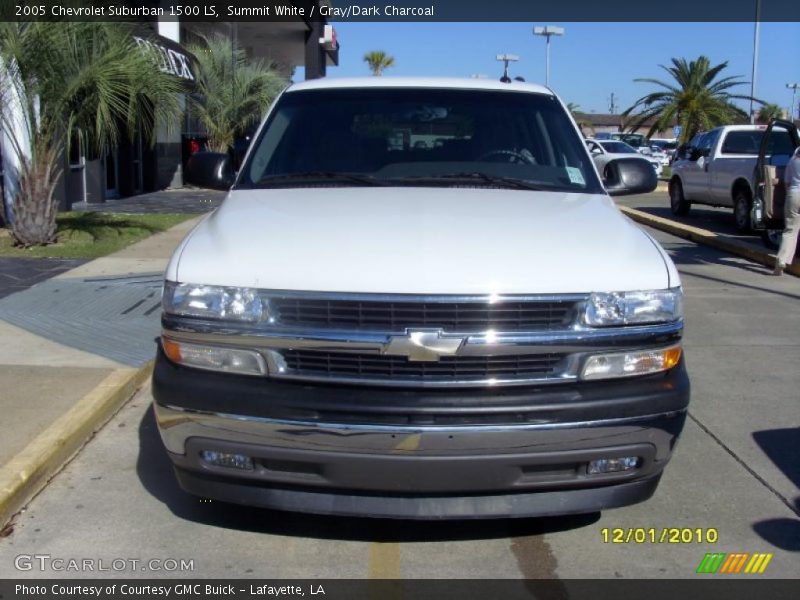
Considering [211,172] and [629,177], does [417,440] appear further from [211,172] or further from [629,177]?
[629,177]

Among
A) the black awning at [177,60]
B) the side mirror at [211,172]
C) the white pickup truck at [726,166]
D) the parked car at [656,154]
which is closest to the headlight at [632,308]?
the side mirror at [211,172]

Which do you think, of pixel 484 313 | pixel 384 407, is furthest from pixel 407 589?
pixel 484 313

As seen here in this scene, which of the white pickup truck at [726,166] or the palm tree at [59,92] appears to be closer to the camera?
the palm tree at [59,92]

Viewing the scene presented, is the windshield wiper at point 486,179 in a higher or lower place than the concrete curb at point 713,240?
higher

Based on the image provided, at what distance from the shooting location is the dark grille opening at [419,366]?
345 centimetres

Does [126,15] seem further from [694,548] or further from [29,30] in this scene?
[694,548]

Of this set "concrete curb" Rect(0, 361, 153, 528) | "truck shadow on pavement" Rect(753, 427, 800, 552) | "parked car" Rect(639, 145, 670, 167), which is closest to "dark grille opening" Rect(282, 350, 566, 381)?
"truck shadow on pavement" Rect(753, 427, 800, 552)

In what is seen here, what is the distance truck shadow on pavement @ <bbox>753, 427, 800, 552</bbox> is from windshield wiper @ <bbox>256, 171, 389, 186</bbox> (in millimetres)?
2483

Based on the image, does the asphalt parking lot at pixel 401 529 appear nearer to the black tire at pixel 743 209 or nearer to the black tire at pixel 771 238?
the black tire at pixel 771 238

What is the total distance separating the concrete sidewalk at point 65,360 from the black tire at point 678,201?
11.7 metres

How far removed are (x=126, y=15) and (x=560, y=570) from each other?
9.57 meters

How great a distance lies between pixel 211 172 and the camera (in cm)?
543

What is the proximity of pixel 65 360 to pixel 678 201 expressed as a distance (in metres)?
14.7

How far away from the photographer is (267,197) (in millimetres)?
4508
